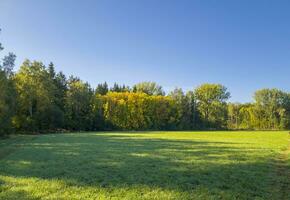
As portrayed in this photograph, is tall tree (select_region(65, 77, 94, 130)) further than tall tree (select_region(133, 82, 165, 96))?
No

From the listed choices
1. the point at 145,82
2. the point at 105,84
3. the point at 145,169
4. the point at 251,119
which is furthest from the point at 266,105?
the point at 145,169

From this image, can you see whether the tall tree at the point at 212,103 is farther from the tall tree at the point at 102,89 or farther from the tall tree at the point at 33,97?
the tall tree at the point at 33,97

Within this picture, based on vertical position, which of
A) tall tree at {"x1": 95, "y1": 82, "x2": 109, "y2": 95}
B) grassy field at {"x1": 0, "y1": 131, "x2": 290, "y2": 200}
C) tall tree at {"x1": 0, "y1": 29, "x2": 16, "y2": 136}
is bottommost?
grassy field at {"x1": 0, "y1": 131, "x2": 290, "y2": 200}

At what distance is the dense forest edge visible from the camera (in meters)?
73.9

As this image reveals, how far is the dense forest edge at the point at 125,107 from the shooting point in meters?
73.9

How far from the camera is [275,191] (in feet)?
41.3

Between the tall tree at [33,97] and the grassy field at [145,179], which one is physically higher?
the tall tree at [33,97]

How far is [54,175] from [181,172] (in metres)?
5.38

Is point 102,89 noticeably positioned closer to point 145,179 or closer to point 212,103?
point 212,103

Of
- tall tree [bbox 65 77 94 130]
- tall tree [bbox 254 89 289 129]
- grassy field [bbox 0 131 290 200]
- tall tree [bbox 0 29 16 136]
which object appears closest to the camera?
grassy field [bbox 0 131 290 200]

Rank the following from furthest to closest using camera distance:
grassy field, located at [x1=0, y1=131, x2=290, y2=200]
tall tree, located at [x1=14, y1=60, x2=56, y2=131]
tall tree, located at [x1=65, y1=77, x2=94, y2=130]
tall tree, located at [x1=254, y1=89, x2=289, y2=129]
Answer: tall tree, located at [x1=254, y1=89, x2=289, y2=129], tall tree, located at [x1=65, y1=77, x2=94, y2=130], tall tree, located at [x1=14, y1=60, x2=56, y2=131], grassy field, located at [x1=0, y1=131, x2=290, y2=200]

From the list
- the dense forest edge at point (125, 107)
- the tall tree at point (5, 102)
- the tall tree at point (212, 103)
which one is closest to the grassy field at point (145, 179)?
the tall tree at point (5, 102)

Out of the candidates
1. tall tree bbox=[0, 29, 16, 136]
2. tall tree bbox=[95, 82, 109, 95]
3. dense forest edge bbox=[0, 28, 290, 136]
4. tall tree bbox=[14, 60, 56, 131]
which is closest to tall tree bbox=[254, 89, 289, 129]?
dense forest edge bbox=[0, 28, 290, 136]

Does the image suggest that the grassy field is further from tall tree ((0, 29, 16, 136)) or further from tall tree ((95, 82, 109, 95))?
tall tree ((95, 82, 109, 95))
